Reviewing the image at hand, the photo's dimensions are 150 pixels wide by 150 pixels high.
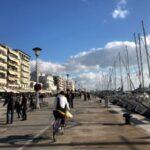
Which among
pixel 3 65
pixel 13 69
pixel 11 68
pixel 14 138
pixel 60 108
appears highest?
pixel 13 69

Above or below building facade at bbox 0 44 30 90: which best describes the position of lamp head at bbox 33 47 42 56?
below

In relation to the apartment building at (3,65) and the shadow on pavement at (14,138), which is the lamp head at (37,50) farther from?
the apartment building at (3,65)

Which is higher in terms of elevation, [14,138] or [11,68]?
[11,68]

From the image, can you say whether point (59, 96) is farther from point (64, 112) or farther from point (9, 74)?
point (9, 74)

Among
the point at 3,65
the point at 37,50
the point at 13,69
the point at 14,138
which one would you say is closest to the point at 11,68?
the point at 13,69

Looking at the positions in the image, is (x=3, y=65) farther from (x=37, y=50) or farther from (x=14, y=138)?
(x=14, y=138)

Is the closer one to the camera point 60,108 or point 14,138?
point 60,108

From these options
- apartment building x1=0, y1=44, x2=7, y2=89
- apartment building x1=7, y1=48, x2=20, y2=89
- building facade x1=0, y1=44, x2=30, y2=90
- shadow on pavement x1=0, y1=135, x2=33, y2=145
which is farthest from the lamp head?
apartment building x1=7, y1=48, x2=20, y2=89

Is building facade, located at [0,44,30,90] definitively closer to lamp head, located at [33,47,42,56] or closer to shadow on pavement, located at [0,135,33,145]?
lamp head, located at [33,47,42,56]

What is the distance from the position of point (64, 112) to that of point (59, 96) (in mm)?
737

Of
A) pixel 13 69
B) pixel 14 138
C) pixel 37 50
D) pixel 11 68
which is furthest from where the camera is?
pixel 13 69

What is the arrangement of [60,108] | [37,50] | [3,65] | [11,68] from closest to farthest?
[60,108] → [37,50] → [3,65] → [11,68]

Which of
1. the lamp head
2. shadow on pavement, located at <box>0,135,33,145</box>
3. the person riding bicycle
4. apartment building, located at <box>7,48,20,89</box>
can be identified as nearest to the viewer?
shadow on pavement, located at <box>0,135,33,145</box>

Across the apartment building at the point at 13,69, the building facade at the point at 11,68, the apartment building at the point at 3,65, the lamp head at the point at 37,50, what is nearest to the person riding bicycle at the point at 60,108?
the lamp head at the point at 37,50
